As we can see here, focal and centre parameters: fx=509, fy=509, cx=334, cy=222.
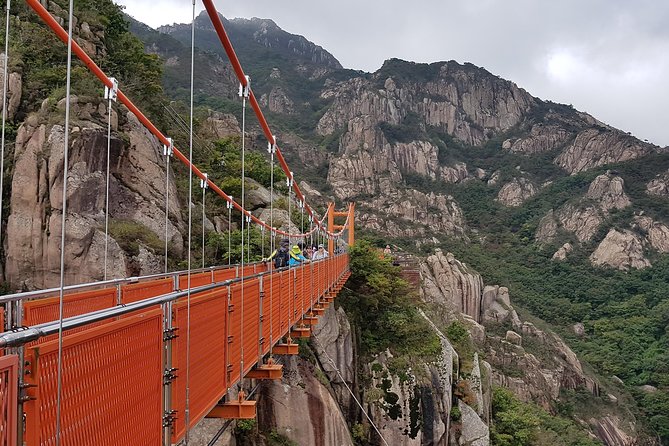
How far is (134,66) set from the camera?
11734 mm

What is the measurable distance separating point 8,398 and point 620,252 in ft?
180

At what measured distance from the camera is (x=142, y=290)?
444 cm

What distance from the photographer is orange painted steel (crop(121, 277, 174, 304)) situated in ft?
13.6

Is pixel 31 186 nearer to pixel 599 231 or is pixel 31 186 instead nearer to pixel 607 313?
pixel 607 313

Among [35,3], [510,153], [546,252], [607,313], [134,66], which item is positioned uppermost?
[510,153]

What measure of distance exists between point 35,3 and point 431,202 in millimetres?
58712

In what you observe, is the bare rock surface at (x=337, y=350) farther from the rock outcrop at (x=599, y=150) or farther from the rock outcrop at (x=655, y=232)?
the rock outcrop at (x=599, y=150)

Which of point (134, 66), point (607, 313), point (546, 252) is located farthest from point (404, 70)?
point (134, 66)

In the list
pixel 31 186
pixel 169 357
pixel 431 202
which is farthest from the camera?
pixel 431 202

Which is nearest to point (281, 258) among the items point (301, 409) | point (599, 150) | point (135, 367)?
point (301, 409)

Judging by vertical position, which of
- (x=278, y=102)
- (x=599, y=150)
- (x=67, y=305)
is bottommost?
(x=67, y=305)

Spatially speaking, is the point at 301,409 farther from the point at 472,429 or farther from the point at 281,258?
the point at 472,429

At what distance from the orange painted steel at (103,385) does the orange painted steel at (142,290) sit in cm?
236

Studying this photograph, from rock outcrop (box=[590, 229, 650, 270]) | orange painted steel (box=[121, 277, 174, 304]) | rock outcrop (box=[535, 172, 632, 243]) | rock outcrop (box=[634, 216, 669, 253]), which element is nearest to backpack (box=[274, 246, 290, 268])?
orange painted steel (box=[121, 277, 174, 304])
